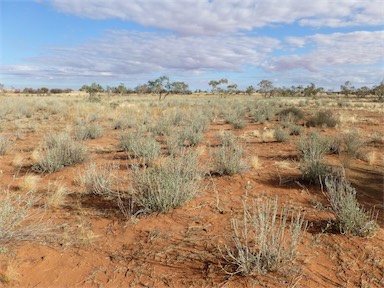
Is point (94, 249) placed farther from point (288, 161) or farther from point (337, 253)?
point (288, 161)

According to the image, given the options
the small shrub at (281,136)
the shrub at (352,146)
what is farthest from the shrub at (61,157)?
the shrub at (352,146)

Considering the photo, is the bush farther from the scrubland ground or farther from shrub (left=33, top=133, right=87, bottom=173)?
shrub (left=33, top=133, right=87, bottom=173)

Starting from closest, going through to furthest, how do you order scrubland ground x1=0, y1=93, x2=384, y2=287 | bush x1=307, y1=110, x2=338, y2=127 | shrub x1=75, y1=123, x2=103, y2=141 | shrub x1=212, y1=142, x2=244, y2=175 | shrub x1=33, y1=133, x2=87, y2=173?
1. scrubland ground x1=0, y1=93, x2=384, y2=287
2. shrub x1=212, y1=142, x2=244, y2=175
3. shrub x1=33, y1=133, x2=87, y2=173
4. shrub x1=75, y1=123, x2=103, y2=141
5. bush x1=307, y1=110, x2=338, y2=127

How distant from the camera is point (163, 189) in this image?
5.10 meters

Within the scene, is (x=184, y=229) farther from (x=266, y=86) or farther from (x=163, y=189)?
(x=266, y=86)

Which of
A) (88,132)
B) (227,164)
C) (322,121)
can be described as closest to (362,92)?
(322,121)

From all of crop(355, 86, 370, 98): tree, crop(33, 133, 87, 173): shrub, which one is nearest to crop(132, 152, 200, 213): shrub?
crop(33, 133, 87, 173): shrub

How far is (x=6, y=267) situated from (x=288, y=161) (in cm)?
727

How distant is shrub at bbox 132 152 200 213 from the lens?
5.14 m

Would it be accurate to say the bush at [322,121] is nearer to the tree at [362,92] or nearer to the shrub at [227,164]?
the shrub at [227,164]

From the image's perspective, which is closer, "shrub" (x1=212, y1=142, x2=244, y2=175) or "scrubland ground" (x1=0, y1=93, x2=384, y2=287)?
"scrubland ground" (x1=0, y1=93, x2=384, y2=287)

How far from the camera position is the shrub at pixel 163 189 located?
5.14 metres

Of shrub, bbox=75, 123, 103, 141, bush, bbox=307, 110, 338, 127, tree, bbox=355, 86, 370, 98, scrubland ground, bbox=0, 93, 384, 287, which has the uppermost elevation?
tree, bbox=355, 86, 370, 98

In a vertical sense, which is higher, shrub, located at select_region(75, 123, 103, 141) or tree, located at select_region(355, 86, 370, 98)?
tree, located at select_region(355, 86, 370, 98)
